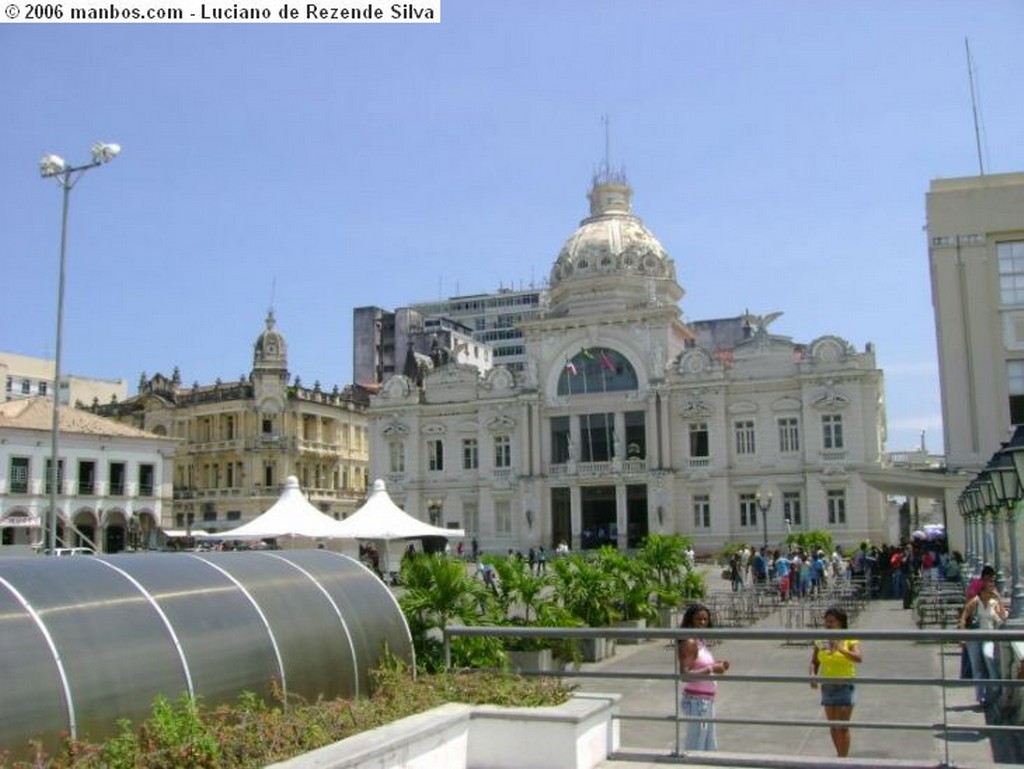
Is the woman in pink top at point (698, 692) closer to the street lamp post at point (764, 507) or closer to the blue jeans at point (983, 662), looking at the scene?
the blue jeans at point (983, 662)

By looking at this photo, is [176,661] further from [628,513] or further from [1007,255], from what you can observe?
[628,513]

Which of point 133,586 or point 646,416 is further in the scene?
point 646,416

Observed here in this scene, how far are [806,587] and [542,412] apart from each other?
1312 inches

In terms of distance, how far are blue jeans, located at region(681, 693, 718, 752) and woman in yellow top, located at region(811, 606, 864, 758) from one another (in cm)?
102

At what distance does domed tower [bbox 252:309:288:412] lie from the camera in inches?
2712

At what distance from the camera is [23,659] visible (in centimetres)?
596

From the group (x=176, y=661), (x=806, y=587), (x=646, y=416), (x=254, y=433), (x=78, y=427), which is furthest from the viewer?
(x=254, y=433)

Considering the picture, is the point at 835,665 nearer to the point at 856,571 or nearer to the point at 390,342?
the point at 856,571

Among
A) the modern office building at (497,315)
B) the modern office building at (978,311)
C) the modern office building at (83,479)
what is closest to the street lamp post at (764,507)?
the modern office building at (978,311)

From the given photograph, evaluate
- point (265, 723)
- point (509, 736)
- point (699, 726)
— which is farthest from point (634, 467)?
point (265, 723)

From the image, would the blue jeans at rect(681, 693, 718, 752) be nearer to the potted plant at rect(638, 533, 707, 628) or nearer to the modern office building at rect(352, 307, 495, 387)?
the potted plant at rect(638, 533, 707, 628)

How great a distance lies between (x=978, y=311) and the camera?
32.2 metres

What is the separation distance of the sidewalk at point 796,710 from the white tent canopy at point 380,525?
8.47 metres

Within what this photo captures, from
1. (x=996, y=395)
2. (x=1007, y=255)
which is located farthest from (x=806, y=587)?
(x=1007, y=255)
